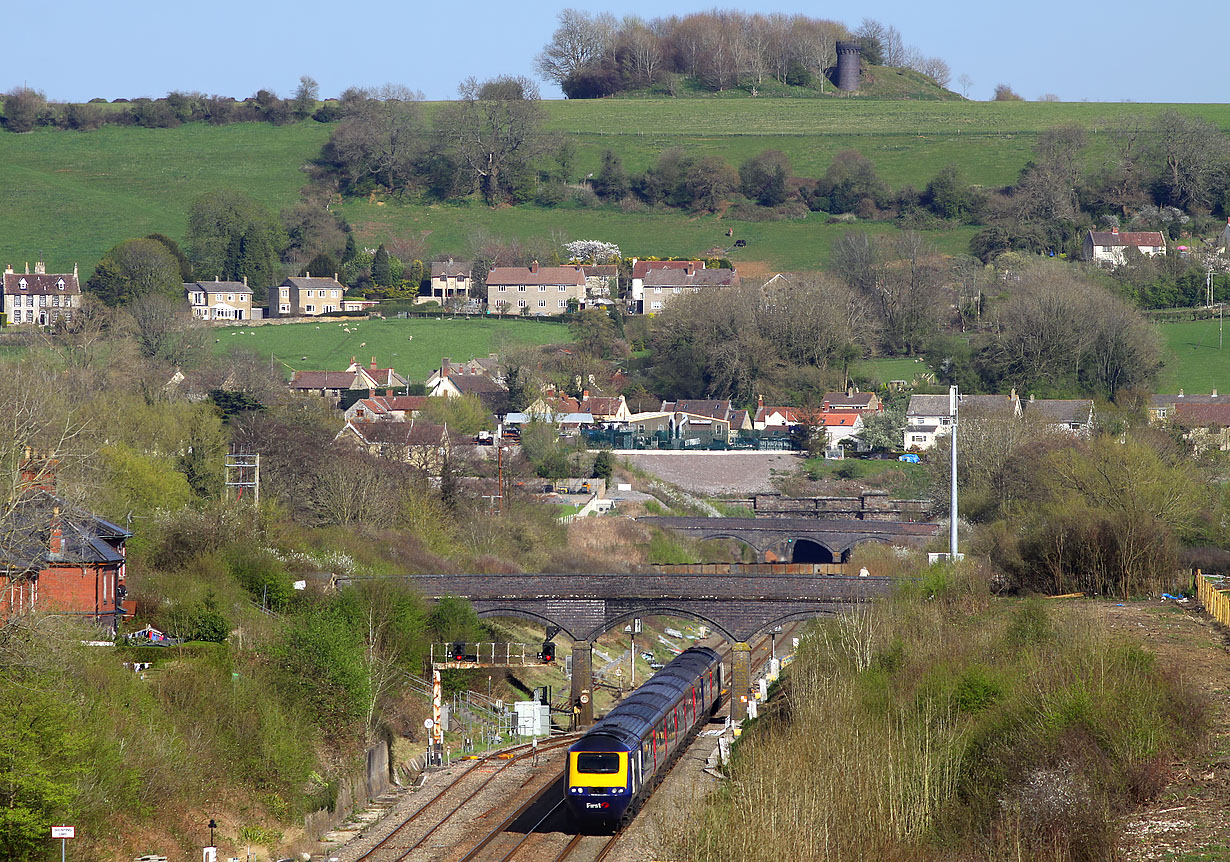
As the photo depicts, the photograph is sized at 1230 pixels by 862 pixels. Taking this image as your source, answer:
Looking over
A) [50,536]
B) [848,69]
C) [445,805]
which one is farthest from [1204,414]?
[848,69]

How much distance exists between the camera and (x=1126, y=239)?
135875 millimetres

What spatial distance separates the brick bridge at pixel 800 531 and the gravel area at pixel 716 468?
15.2 meters

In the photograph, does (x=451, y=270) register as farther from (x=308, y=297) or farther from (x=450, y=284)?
(x=308, y=297)

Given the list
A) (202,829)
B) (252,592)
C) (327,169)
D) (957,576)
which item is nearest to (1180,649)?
(957,576)

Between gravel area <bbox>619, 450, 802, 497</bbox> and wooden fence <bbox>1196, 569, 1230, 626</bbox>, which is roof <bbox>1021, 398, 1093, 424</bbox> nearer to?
gravel area <bbox>619, 450, 802, 497</bbox>

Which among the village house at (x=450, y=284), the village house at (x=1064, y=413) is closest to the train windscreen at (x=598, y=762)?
the village house at (x=1064, y=413)

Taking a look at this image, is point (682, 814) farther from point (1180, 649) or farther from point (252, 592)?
point (252, 592)

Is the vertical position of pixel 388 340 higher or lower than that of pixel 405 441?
higher

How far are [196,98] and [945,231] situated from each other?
9038cm

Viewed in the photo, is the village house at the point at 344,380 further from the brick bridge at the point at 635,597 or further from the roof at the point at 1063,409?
the brick bridge at the point at 635,597

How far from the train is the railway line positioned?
742 mm

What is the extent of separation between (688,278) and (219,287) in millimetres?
39814

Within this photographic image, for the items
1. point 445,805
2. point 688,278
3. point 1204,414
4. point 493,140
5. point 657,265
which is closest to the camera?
point 445,805

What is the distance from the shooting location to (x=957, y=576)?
40469 mm
